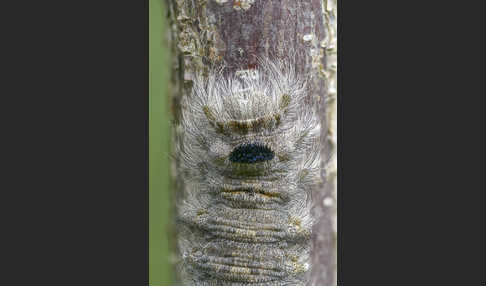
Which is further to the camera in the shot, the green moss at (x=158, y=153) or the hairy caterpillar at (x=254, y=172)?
the green moss at (x=158, y=153)

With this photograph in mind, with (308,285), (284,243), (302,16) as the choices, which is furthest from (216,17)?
(308,285)

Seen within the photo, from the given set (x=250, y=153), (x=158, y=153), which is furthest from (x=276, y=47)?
(x=158, y=153)

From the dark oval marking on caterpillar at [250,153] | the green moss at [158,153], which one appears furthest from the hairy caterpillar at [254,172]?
the green moss at [158,153]

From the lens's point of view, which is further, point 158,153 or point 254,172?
point 158,153

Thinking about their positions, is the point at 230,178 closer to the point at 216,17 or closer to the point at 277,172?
the point at 277,172

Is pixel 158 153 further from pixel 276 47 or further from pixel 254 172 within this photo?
pixel 276 47

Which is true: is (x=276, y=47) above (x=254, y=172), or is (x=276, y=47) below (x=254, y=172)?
above

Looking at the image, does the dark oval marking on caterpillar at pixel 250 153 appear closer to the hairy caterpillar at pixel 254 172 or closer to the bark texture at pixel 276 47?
the hairy caterpillar at pixel 254 172
